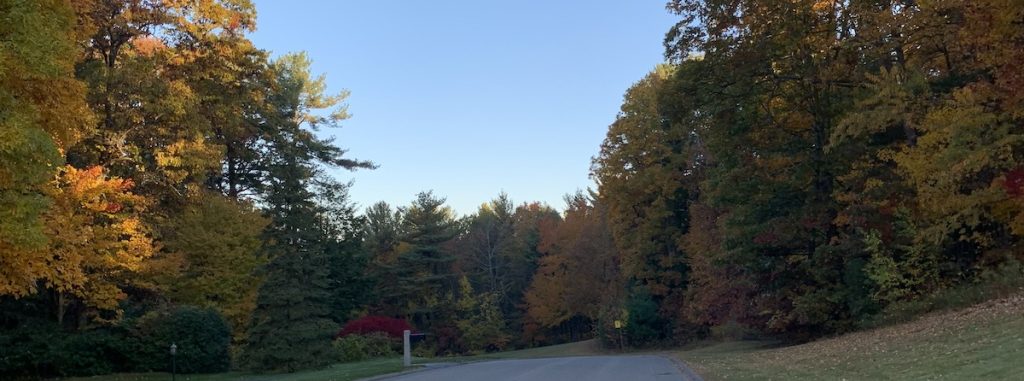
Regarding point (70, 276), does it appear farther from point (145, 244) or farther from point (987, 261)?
point (987, 261)

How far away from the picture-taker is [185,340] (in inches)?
1101

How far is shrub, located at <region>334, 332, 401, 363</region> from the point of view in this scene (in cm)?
3822

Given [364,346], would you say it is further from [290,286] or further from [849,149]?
[849,149]

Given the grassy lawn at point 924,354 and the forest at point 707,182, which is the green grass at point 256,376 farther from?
the grassy lawn at point 924,354

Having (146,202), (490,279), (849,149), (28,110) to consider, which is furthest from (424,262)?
(28,110)

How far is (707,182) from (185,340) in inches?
825

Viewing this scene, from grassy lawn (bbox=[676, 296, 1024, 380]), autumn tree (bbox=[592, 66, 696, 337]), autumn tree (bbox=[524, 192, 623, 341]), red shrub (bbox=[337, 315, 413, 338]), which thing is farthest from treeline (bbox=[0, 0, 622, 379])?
autumn tree (bbox=[524, 192, 623, 341])

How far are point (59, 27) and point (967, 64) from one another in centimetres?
2230

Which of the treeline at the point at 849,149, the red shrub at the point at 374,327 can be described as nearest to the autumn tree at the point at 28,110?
the treeline at the point at 849,149

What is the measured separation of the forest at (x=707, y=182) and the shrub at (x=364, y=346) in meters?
0.24

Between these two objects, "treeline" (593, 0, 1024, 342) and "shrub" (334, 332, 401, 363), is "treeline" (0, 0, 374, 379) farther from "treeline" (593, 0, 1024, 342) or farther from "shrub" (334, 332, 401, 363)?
"treeline" (593, 0, 1024, 342)

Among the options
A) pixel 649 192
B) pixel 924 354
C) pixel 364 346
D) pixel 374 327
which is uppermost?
pixel 649 192

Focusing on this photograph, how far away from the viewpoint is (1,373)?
76.4 ft

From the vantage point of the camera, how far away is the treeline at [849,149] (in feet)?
63.8
